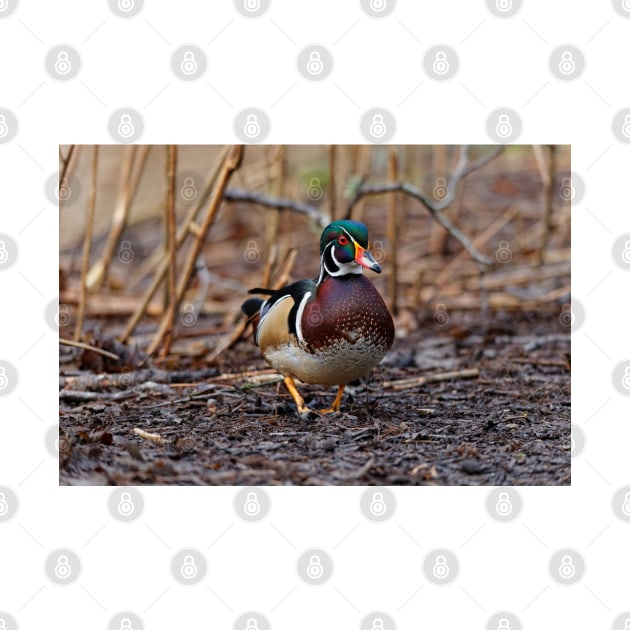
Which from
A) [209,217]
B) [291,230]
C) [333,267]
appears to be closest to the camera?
[333,267]

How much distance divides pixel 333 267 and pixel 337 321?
370 millimetres

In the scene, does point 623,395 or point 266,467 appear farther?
point 623,395

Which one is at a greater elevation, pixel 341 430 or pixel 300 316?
pixel 300 316

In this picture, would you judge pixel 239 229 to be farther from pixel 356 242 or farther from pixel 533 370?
pixel 356 242

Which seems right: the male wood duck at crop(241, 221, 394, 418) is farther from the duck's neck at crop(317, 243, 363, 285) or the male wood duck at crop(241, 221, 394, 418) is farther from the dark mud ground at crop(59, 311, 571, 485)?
the dark mud ground at crop(59, 311, 571, 485)

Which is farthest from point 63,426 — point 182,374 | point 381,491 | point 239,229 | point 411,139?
point 239,229

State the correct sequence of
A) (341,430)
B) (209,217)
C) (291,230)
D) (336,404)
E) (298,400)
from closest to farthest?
(341,430)
(298,400)
(336,404)
(209,217)
(291,230)

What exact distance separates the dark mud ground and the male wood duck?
35 cm

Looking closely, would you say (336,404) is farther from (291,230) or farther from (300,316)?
(291,230)

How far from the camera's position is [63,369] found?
6.44 meters

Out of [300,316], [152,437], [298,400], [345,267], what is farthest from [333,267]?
[152,437]

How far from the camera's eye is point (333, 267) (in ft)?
17.0

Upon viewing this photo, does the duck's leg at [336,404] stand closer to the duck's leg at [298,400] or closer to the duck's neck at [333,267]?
the duck's leg at [298,400]

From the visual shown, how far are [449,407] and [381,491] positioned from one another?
131 centimetres
